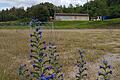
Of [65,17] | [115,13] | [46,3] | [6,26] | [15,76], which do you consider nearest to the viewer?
[15,76]

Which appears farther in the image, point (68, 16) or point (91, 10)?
point (68, 16)

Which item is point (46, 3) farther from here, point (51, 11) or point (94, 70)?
point (94, 70)

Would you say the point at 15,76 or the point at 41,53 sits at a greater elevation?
the point at 41,53

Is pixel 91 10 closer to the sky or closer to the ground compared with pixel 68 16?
closer to the sky

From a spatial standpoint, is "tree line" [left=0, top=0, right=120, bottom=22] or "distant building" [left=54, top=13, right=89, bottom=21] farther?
"distant building" [left=54, top=13, right=89, bottom=21]

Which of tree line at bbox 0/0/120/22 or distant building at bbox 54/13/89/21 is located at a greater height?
tree line at bbox 0/0/120/22

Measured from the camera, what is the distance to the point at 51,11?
124812 millimetres

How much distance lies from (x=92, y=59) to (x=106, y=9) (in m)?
93.5

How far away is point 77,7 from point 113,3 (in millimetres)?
45629

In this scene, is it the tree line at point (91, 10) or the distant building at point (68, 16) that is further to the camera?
the distant building at point (68, 16)

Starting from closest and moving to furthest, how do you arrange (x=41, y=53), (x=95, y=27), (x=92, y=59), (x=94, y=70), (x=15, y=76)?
(x=41, y=53) < (x=15, y=76) < (x=94, y=70) < (x=92, y=59) < (x=95, y=27)

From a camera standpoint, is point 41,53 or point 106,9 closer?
point 41,53

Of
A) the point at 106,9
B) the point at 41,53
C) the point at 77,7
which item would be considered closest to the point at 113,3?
the point at 106,9

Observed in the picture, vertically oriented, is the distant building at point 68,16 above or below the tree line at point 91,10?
below
